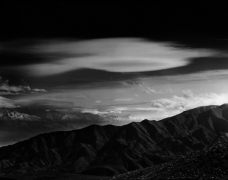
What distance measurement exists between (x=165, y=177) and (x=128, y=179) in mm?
12041

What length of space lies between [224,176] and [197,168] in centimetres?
1167

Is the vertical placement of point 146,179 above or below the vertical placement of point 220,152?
below

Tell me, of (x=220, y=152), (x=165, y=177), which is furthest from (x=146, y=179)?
(x=220, y=152)

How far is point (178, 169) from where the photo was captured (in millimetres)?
89375

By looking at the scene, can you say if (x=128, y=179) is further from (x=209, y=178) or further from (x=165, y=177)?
(x=209, y=178)

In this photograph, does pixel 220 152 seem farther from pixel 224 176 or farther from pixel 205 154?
pixel 224 176

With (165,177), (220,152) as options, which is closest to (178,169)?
(165,177)

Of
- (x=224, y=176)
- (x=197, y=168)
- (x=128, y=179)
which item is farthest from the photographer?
(x=128, y=179)

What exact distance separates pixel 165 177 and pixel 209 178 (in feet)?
46.1

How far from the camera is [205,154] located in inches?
3548

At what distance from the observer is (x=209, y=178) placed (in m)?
74.9

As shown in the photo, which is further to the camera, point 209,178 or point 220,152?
point 220,152

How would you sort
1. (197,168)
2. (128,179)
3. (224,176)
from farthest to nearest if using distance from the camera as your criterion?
1. (128,179)
2. (197,168)
3. (224,176)

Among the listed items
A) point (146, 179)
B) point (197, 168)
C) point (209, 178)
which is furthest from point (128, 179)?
point (209, 178)
